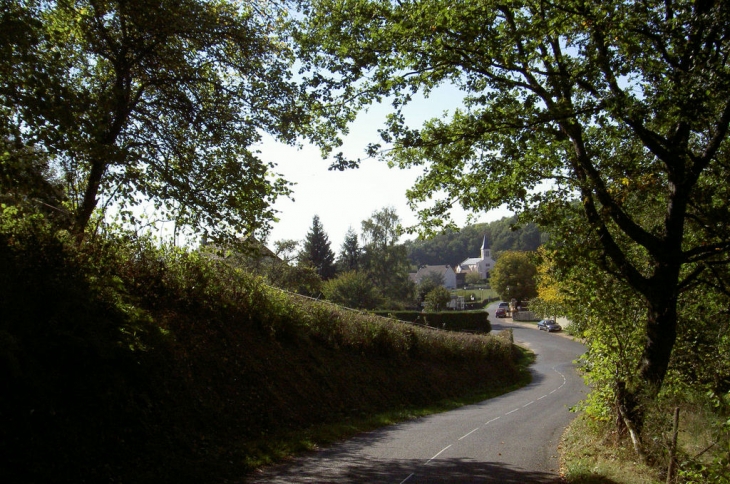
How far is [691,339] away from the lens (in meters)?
11.8

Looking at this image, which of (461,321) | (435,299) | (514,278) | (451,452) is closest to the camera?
(451,452)

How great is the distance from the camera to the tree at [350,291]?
52062mm

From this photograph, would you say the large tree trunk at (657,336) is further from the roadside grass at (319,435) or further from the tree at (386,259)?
the tree at (386,259)

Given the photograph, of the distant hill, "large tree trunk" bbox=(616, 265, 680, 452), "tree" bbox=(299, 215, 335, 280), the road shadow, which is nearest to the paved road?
the road shadow

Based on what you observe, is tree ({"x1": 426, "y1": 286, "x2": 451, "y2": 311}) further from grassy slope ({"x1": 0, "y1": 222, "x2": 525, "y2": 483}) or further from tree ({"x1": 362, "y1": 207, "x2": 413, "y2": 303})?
grassy slope ({"x1": 0, "y1": 222, "x2": 525, "y2": 483})

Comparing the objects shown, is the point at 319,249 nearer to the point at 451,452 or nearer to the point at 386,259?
the point at 386,259

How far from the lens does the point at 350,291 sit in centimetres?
5259

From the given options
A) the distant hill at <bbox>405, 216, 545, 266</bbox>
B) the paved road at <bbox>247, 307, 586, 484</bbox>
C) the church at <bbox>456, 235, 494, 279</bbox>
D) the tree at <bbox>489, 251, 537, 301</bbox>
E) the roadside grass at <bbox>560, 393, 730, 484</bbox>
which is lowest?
the paved road at <bbox>247, 307, 586, 484</bbox>

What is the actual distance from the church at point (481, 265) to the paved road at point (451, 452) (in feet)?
471

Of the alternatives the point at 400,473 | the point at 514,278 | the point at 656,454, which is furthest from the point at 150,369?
the point at 514,278

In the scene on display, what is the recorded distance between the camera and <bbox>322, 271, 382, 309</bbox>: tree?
5206 centimetres

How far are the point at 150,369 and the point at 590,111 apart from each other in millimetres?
8615

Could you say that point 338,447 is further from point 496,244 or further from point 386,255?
point 496,244

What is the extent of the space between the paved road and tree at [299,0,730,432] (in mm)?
2652
